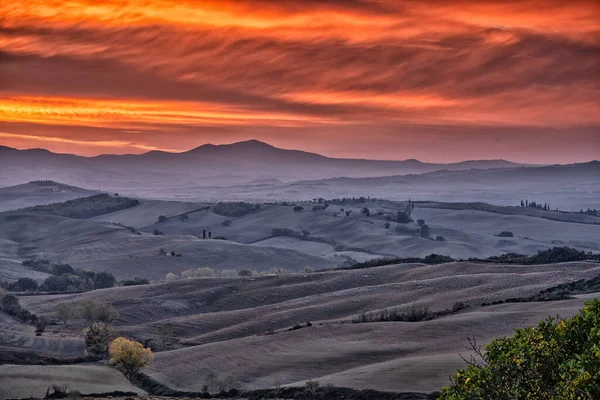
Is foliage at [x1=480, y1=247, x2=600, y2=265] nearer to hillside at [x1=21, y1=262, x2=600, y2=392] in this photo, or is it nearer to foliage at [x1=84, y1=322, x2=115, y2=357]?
hillside at [x1=21, y1=262, x2=600, y2=392]

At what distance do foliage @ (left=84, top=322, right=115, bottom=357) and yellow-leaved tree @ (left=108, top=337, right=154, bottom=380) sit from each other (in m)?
8.15

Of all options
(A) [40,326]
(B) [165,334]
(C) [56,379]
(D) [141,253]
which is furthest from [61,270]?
(C) [56,379]

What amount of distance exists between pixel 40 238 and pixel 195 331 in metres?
129

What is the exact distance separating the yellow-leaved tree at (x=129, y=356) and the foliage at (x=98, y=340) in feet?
26.7

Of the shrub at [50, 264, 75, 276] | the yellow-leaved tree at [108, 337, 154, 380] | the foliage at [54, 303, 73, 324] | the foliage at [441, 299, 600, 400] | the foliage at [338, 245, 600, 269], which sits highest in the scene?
the foliage at [441, 299, 600, 400]

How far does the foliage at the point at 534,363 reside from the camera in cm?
1358

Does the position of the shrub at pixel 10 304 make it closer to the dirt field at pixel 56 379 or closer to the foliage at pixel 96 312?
the foliage at pixel 96 312

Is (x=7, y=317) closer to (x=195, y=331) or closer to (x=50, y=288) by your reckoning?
(x=195, y=331)

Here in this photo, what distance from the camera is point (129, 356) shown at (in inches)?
2095

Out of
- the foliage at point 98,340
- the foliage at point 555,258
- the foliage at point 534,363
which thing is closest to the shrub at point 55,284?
the foliage at point 98,340

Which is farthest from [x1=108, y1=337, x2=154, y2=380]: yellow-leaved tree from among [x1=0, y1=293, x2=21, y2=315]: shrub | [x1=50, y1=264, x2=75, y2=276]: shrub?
[x1=50, y1=264, x2=75, y2=276]: shrub

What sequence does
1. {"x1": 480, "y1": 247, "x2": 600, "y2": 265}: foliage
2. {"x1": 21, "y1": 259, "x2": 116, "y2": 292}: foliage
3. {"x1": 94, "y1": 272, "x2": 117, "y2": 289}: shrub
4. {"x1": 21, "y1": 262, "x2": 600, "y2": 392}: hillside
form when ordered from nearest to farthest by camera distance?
{"x1": 21, "y1": 262, "x2": 600, "y2": 392}: hillside → {"x1": 480, "y1": 247, "x2": 600, "y2": 265}: foliage → {"x1": 21, "y1": 259, "x2": 116, "y2": 292}: foliage → {"x1": 94, "y1": 272, "x2": 117, "y2": 289}: shrub

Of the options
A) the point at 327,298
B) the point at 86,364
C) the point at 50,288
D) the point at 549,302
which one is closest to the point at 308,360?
the point at 86,364

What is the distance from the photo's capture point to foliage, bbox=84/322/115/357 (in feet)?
207
